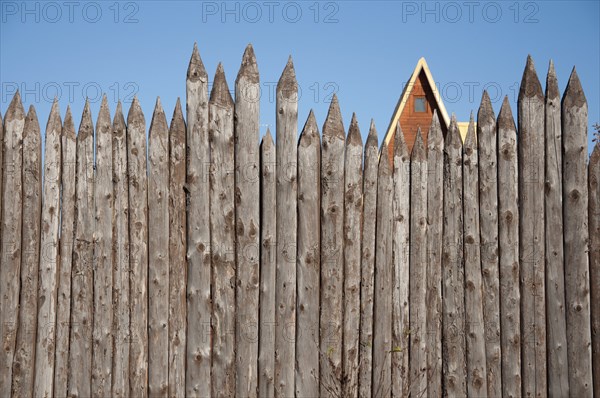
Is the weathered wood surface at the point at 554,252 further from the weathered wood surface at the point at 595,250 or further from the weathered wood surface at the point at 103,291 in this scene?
the weathered wood surface at the point at 103,291

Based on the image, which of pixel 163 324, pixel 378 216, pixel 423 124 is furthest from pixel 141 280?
pixel 423 124

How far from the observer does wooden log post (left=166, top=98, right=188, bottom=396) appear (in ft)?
19.1

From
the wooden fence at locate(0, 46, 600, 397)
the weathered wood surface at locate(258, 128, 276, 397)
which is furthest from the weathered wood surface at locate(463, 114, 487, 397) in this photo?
the weathered wood surface at locate(258, 128, 276, 397)

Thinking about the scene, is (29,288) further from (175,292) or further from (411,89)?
(411,89)

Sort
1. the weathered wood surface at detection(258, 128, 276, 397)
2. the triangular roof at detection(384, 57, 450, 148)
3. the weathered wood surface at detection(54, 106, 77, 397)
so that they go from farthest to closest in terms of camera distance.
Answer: the triangular roof at detection(384, 57, 450, 148) → the weathered wood surface at detection(54, 106, 77, 397) → the weathered wood surface at detection(258, 128, 276, 397)

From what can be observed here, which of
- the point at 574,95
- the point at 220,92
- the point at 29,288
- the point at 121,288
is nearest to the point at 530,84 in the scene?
the point at 574,95

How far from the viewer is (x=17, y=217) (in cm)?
615

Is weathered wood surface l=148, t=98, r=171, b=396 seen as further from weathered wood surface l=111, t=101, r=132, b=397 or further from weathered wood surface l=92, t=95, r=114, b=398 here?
weathered wood surface l=92, t=95, r=114, b=398

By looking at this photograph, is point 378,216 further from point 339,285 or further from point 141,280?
point 141,280

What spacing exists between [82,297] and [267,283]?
5.48 feet

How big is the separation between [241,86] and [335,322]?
223 cm

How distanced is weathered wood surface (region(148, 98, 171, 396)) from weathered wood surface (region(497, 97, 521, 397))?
2.83 metres

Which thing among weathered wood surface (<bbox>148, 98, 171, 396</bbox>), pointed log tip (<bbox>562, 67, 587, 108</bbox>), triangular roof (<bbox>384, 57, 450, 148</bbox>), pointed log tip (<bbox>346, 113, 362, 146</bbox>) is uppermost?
triangular roof (<bbox>384, 57, 450, 148</bbox>)

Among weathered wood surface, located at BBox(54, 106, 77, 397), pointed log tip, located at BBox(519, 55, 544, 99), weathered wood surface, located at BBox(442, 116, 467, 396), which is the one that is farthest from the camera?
pointed log tip, located at BBox(519, 55, 544, 99)
